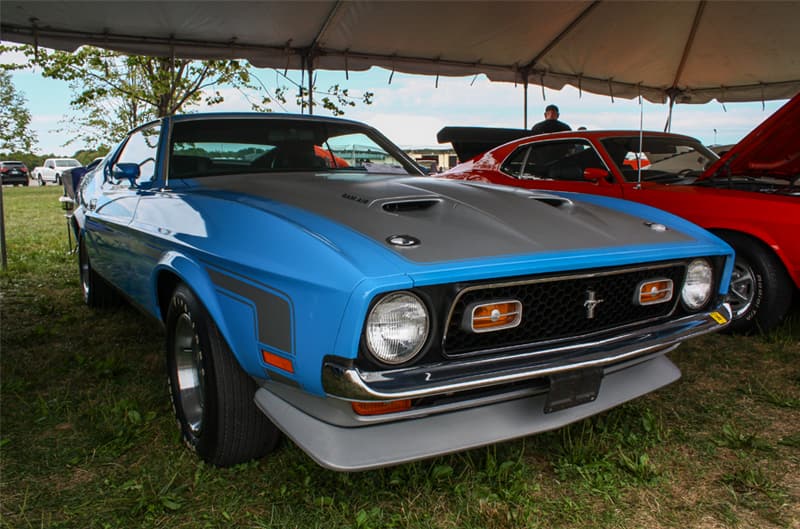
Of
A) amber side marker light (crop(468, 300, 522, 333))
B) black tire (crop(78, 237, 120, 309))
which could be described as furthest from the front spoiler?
black tire (crop(78, 237, 120, 309))

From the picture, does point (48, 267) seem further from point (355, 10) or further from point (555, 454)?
point (555, 454)

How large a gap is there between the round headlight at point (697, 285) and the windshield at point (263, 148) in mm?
1592

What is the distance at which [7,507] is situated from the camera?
6.10ft

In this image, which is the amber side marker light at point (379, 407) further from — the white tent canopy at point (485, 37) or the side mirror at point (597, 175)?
the white tent canopy at point (485, 37)

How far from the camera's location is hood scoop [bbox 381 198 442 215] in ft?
6.66

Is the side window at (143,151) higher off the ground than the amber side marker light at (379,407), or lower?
higher

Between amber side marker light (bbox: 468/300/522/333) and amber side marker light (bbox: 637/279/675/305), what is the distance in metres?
0.54

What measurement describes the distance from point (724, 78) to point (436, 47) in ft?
15.3

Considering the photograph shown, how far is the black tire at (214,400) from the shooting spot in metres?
1.86

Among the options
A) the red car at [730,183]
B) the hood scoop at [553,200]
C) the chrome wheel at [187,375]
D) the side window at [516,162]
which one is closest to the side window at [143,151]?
the chrome wheel at [187,375]

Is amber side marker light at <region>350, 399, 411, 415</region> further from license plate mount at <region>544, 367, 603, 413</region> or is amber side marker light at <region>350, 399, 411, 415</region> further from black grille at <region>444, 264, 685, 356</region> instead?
license plate mount at <region>544, 367, 603, 413</region>

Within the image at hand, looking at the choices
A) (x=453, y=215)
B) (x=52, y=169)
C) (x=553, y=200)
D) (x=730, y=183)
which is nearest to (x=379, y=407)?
(x=453, y=215)

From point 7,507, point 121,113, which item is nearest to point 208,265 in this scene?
point 7,507

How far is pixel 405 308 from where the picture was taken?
150 cm
